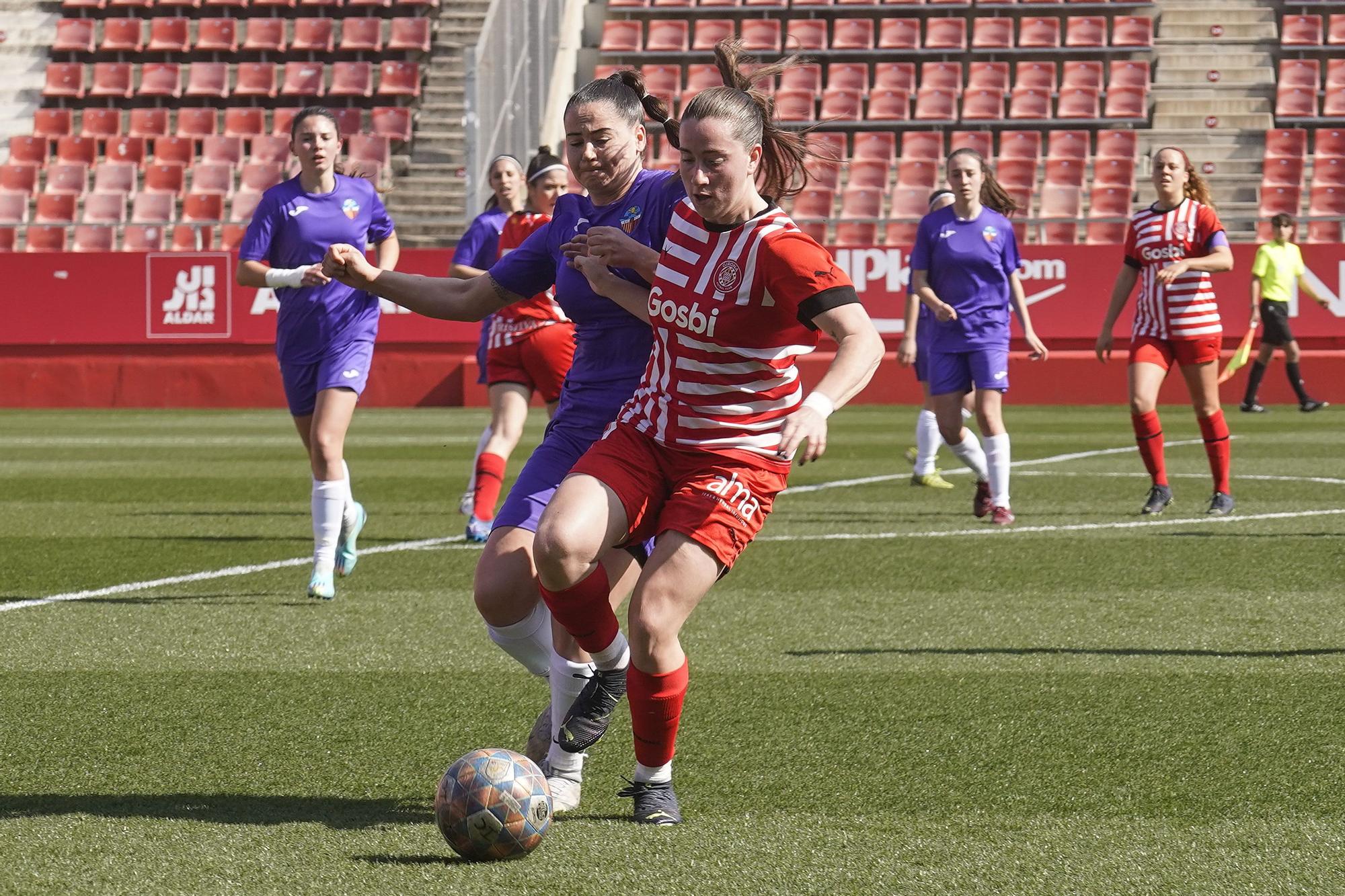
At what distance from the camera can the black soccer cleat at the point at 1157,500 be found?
32.9 feet

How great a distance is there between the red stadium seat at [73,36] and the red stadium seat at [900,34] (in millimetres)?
11992

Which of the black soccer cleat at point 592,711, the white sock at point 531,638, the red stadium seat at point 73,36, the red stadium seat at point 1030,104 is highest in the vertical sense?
the red stadium seat at point 73,36

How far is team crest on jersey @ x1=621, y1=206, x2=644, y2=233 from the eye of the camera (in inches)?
173

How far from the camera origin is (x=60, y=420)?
19.0 meters

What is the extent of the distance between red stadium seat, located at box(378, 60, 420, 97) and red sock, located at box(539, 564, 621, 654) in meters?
22.0

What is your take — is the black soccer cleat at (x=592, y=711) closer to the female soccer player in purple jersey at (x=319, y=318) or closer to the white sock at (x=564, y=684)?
the white sock at (x=564, y=684)

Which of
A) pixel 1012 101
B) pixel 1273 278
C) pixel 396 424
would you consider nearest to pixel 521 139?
pixel 396 424

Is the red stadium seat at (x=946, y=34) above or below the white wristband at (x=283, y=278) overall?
above

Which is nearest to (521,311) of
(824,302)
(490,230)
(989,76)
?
(490,230)

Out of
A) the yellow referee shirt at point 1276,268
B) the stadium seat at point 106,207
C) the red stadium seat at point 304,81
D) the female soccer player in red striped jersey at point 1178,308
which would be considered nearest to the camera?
the female soccer player in red striped jersey at point 1178,308

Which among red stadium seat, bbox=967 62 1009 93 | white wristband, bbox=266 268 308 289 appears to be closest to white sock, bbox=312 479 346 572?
white wristband, bbox=266 268 308 289

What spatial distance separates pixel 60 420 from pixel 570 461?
1591 centimetres

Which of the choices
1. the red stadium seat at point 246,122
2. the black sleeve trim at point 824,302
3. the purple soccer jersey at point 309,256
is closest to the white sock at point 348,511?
the purple soccer jersey at point 309,256

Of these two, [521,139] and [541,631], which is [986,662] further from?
[521,139]
